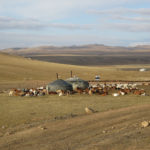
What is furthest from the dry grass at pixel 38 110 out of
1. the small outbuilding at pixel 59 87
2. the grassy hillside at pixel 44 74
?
the grassy hillside at pixel 44 74

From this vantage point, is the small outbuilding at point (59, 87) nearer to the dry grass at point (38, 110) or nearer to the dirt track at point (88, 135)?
the dry grass at point (38, 110)

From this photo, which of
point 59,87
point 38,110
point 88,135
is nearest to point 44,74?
point 59,87

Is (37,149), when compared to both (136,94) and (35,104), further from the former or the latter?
(136,94)

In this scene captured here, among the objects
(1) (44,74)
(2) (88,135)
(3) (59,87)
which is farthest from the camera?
(1) (44,74)

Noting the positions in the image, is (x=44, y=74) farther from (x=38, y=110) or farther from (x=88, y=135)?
(x=88, y=135)

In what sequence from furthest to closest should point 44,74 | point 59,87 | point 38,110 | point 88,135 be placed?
1. point 44,74
2. point 59,87
3. point 38,110
4. point 88,135

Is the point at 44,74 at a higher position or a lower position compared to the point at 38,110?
lower

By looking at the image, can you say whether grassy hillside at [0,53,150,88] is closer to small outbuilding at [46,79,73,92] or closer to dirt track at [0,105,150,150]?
small outbuilding at [46,79,73,92]

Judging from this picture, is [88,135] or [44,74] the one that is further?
[44,74]

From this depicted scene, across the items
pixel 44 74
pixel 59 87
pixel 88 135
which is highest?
pixel 88 135

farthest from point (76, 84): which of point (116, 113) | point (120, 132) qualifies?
point (120, 132)

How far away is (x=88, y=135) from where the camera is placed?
344 inches

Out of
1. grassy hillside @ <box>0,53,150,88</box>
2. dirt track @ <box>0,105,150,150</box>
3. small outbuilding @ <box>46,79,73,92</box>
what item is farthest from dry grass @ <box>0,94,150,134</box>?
grassy hillside @ <box>0,53,150,88</box>

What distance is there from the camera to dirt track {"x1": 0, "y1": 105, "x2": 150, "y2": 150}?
760 cm
